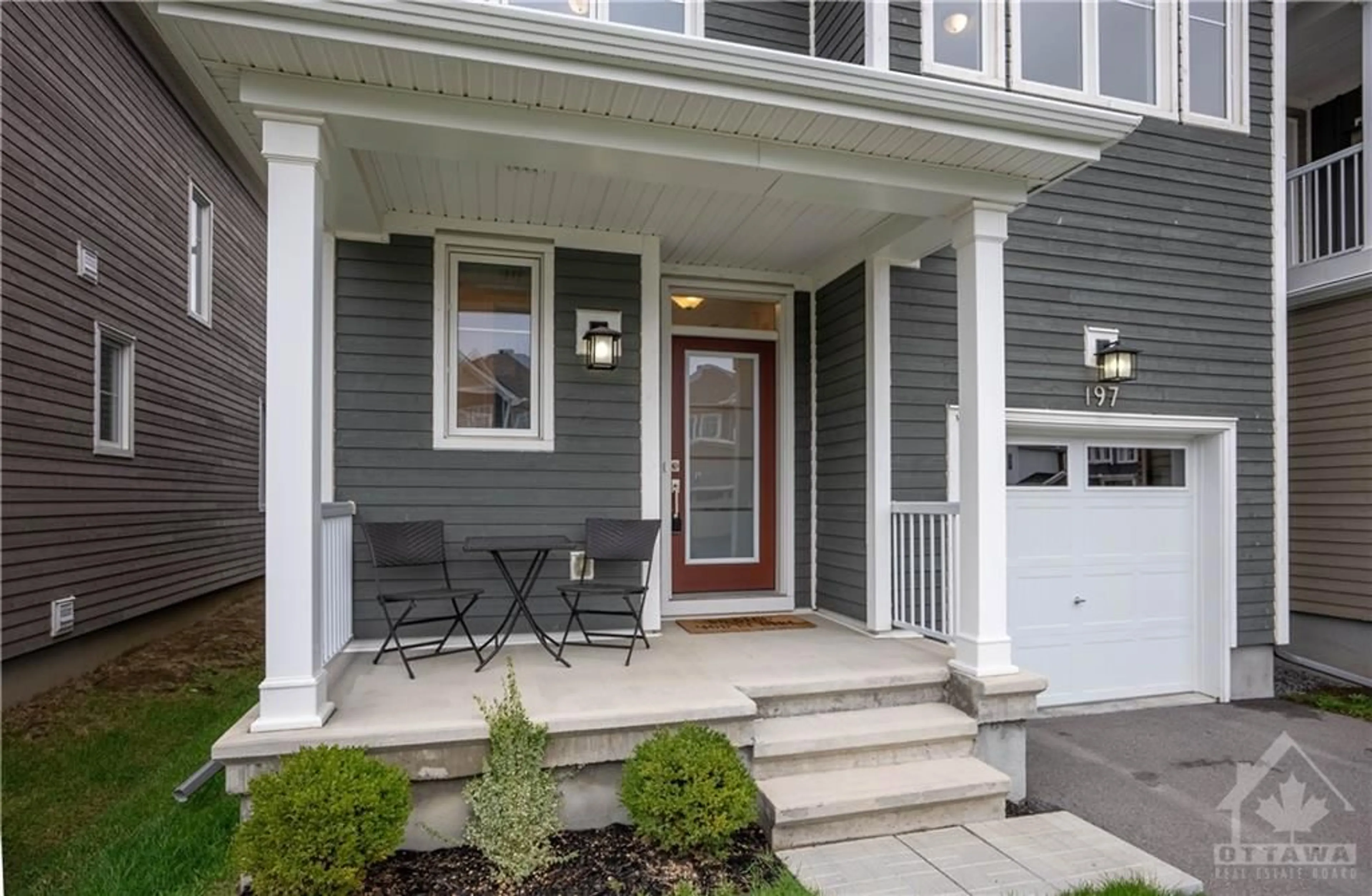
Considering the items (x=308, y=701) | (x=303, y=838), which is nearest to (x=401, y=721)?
(x=308, y=701)

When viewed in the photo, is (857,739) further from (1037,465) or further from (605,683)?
(1037,465)

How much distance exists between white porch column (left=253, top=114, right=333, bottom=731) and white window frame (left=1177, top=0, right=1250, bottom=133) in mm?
6058

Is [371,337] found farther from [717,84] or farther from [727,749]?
[727,749]

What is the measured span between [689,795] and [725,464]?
9.11ft

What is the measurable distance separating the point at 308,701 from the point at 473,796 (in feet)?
2.22

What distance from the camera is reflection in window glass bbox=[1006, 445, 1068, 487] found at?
510 centimetres

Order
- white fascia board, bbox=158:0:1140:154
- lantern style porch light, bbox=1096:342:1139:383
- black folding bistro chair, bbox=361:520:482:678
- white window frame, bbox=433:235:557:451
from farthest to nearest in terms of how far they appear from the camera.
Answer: lantern style porch light, bbox=1096:342:1139:383
white window frame, bbox=433:235:557:451
black folding bistro chair, bbox=361:520:482:678
white fascia board, bbox=158:0:1140:154

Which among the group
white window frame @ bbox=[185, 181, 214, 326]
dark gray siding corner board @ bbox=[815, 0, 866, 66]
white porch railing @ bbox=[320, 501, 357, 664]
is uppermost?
dark gray siding corner board @ bbox=[815, 0, 866, 66]

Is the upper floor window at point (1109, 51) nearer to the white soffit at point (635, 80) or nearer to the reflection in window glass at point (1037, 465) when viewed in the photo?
the white soffit at point (635, 80)

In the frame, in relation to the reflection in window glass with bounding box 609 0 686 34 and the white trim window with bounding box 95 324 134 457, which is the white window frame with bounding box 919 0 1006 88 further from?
the white trim window with bounding box 95 324 134 457

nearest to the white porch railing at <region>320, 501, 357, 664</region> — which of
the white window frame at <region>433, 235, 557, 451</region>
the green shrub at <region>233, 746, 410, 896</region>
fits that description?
the green shrub at <region>233, 746, 410, 896</region>

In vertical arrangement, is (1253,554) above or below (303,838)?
above

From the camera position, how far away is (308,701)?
264 centimetres

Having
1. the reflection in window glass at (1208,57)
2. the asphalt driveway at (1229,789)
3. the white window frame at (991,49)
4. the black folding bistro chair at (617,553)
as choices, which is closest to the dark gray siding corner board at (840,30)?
the white window frame at (991,49)
